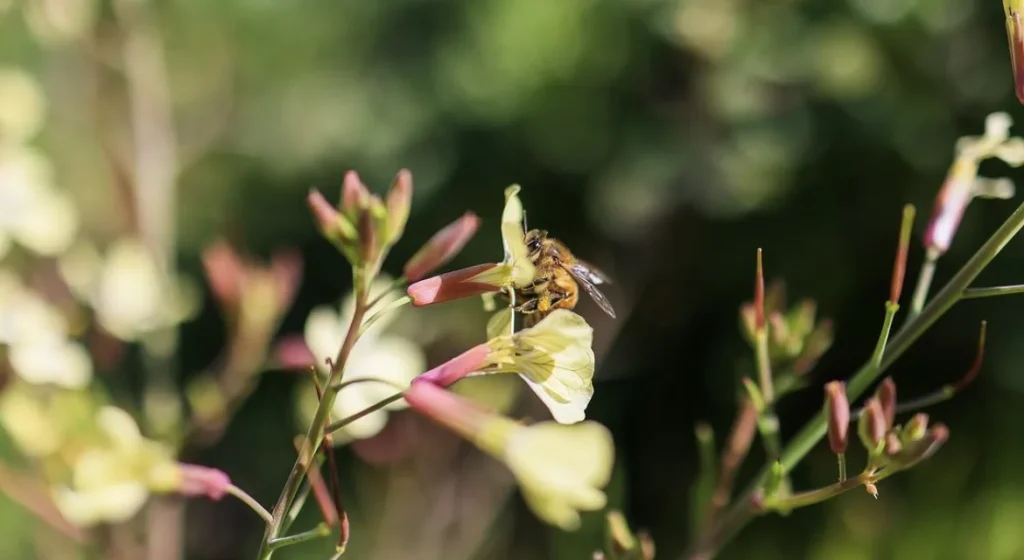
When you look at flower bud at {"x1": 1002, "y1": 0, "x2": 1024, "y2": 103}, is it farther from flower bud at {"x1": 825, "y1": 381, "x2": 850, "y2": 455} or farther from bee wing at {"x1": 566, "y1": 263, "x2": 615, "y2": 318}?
bee wing at {"x1": 566, "y1": 263, "x2": 615, "y2": 318}

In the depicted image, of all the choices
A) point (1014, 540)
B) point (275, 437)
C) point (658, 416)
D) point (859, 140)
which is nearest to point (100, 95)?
point (275, 437)

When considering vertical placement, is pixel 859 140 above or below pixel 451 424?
below

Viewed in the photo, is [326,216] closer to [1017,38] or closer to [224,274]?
[1017,38]

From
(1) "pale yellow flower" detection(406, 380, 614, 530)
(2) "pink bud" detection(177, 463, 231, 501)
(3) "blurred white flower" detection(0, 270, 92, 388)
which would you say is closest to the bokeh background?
(3) "blurred white flower" detection(0, 270, 92, 388)

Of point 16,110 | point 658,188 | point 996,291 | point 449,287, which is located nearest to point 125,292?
point 16,110

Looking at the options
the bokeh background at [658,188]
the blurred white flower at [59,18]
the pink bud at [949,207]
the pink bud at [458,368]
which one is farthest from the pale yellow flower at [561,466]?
the blurred white flower at [59,18]

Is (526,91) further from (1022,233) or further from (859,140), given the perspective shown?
Answer: (1022,233)
